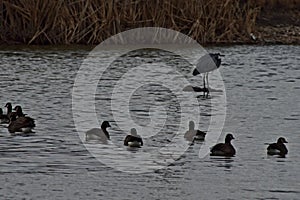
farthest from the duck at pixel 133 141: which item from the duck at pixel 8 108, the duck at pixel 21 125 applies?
the duck at pixel 8 108

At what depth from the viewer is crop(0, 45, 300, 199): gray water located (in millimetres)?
9133

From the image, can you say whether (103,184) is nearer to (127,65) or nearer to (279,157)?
(279,157)

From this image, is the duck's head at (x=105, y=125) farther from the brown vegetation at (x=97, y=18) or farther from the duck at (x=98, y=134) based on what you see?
the brown vegetation at (x=97, y=18)

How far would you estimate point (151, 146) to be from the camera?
11.3 m

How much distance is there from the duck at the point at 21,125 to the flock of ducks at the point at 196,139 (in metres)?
0.81

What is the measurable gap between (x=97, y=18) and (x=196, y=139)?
39.4 ft

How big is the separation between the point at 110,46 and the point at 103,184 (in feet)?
48.3

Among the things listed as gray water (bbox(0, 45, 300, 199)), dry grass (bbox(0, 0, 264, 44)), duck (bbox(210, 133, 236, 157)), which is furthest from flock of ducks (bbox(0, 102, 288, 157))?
dry grass (bbox(0, 0, 264, 44))

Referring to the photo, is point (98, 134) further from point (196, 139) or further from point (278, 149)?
point (278, 149)

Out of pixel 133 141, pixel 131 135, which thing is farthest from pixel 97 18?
pixel 133 141

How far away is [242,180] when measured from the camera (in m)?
9.51

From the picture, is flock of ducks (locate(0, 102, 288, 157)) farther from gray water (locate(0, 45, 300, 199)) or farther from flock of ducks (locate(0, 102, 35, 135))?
gray water (locate(0, 45, 300, 199))

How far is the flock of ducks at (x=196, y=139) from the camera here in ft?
35.1

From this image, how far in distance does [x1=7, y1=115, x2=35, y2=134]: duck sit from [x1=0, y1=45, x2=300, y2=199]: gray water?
14 cm
